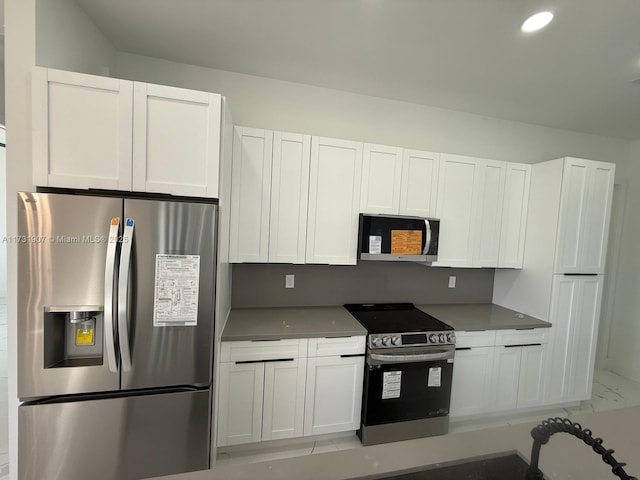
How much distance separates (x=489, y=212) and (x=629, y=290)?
2.38 m

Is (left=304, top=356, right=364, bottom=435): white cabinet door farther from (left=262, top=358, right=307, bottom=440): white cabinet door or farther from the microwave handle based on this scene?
the microwave handle

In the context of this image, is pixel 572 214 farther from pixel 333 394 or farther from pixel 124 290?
pixel 124 290

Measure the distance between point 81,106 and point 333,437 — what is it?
273cm

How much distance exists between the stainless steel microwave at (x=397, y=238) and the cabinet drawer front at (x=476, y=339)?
676 mm

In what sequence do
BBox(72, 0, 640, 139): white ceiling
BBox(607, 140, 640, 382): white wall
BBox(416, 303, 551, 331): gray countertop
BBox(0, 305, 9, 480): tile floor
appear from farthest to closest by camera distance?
BBox(607, 140, 640, 382): white wall
BBox(416, 303, 551, 331): gray countertop
BBox(0, 305, 9, 480): tile floor
BBox(72, 0, 640, 139): white ceiling

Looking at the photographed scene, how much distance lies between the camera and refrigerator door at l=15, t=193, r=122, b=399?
53.9 inches

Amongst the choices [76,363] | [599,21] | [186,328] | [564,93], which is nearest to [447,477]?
[186,328]

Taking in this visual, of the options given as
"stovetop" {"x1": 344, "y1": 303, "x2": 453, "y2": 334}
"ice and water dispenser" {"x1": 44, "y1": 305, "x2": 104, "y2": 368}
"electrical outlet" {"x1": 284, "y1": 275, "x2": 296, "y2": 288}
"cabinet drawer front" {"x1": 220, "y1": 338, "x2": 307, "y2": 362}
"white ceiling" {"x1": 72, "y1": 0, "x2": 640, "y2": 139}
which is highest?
"white ceiling" {"x1": 72, "y1": 0, "x2": 640, "y2": 139}

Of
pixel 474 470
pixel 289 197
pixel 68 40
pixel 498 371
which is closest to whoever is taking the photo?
pixel 474 470

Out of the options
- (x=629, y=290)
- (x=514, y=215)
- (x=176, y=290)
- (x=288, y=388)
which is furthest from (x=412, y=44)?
(x=629, y=290)

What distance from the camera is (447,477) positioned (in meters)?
0.76

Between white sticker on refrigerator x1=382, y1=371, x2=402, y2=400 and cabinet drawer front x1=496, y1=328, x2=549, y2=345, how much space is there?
3.37ft

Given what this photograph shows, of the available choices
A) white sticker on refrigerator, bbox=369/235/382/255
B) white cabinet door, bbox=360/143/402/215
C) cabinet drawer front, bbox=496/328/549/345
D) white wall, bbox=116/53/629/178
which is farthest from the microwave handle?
cabinet drawer front, bbox=496/328/549/345

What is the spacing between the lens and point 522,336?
A: 253 cm
